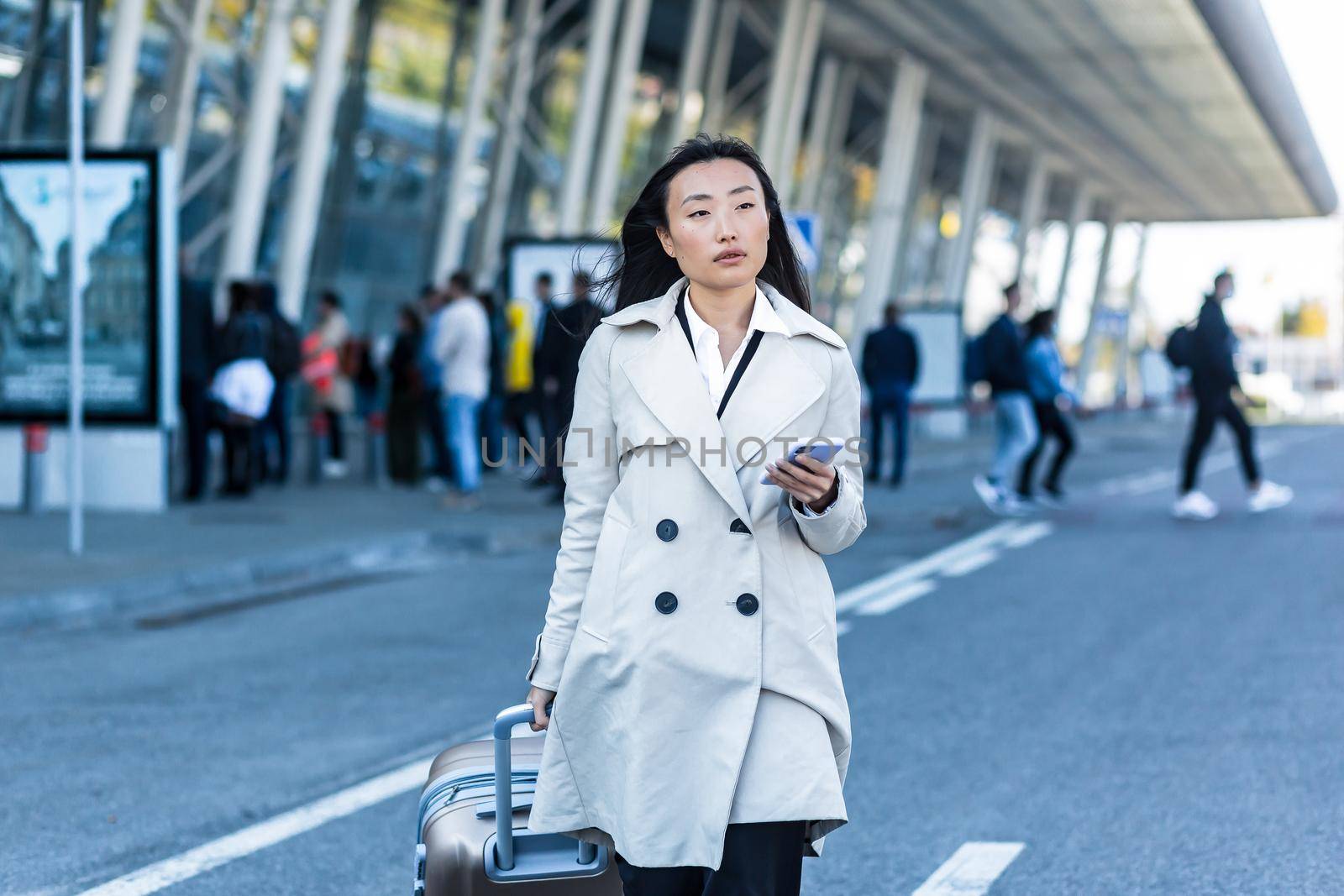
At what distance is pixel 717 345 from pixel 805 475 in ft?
1.27

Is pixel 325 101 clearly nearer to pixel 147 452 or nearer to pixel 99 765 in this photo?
pixel 147 452

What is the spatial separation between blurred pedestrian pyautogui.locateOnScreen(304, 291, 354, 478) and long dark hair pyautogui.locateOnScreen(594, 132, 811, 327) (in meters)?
16.4

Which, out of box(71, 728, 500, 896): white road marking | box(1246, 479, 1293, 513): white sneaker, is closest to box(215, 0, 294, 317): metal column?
box(1246, 479, 1293, 513): white sneaker

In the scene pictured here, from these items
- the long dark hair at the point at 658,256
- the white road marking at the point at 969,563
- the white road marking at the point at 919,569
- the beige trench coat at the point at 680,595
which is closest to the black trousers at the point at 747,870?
the beige trench coat at the point at 680,595

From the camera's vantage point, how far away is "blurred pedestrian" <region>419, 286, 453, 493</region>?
18.0 meters

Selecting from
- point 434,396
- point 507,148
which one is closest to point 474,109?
point 507,148

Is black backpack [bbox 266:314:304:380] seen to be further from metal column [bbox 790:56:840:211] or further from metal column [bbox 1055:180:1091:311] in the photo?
metal column [bbox 1055:180:1091:311]

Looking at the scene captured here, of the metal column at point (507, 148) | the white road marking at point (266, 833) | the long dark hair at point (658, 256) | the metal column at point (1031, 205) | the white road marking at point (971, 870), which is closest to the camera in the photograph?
the long dark hair at point (658, 256)

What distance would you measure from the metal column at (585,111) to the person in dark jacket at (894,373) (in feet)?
16.7

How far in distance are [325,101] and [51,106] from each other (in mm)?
2829

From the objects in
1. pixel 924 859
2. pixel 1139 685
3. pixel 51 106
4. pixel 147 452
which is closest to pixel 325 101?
pixel 51 106

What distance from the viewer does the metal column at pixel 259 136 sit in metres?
17.4

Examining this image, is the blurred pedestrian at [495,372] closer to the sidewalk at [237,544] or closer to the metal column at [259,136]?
the sidewalk at [237,544]

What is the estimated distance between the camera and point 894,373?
787 inches
